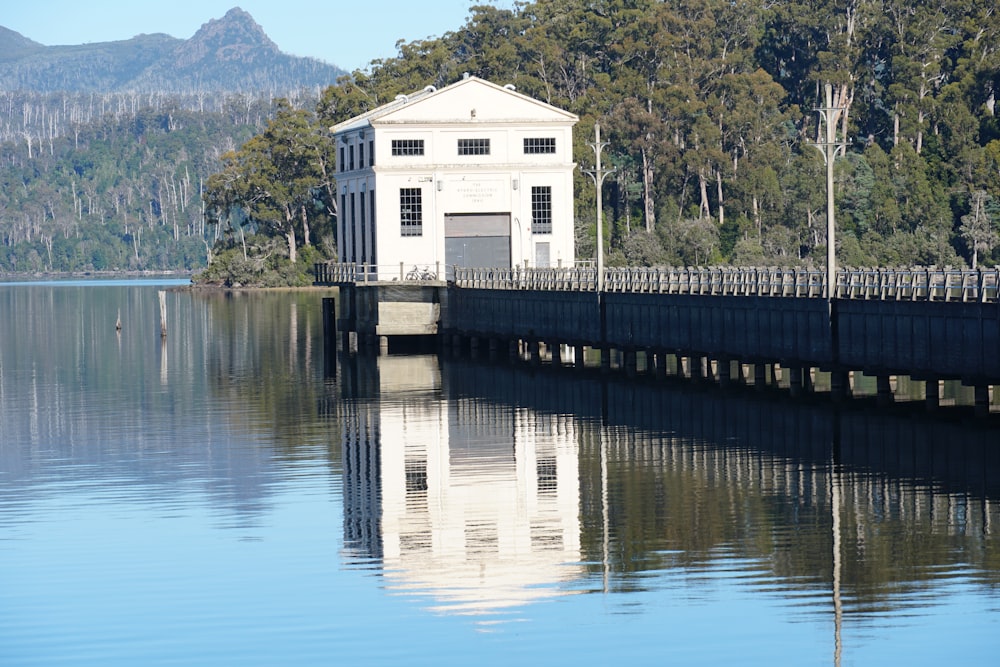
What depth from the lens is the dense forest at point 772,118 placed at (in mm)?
130625

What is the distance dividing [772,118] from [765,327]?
8942 cm

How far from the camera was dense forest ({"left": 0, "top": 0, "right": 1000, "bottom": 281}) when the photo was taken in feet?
429

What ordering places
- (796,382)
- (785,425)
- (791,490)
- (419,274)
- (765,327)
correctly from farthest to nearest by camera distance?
1. (419,274)
2. (765,327)
3. (796,382)
4. (785,425)
5. (791,490)

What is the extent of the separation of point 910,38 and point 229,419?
311 feet

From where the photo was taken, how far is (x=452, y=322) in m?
87.6

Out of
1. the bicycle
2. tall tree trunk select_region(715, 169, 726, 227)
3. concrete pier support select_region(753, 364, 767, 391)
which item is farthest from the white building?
tall tree trunk select_region(715, 169, 726, 227)

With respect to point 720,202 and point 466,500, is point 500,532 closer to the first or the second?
point 466,500

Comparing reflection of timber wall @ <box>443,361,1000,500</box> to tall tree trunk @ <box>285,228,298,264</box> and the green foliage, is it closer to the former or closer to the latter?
tall tree trunk @ <box>285,228,298,264</box>

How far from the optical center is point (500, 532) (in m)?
34.9

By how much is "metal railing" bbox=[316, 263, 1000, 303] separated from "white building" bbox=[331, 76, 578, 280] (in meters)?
1.58

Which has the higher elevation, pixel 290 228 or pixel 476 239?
pixel 290 228

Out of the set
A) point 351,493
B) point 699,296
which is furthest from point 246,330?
point 351,493

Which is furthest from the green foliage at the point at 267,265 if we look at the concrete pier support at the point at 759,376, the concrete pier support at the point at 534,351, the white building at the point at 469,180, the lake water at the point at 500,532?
the concrete pier support at the point at 759,376

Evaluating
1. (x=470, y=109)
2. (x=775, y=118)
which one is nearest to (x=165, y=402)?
(x=470, y=109)
